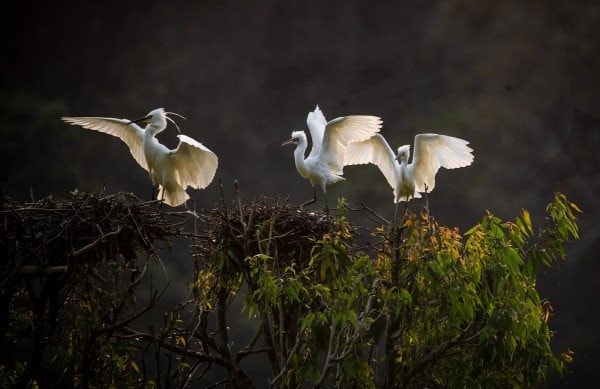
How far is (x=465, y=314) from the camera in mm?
3311

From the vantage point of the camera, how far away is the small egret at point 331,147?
16.6 ft

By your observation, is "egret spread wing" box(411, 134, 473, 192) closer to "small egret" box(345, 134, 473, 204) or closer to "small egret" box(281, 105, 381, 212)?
"small egret" box(345, 134, 473, 204)

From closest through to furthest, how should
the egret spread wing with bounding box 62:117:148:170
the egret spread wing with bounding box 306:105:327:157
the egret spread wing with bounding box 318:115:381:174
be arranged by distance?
1. the egret spread wing with bounding box 318:115:381:174
2. the egret spread wing with bounding box 62:117:148:170
3. the egret spread wing with bounding box 306:105:327:157

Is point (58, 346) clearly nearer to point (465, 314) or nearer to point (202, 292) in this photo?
point (202, 292)

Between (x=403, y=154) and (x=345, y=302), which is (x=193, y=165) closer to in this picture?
(x=403, y=154)

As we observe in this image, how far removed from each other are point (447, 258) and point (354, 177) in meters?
4.68

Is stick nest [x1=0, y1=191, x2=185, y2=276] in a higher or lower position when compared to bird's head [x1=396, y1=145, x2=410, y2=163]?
lower

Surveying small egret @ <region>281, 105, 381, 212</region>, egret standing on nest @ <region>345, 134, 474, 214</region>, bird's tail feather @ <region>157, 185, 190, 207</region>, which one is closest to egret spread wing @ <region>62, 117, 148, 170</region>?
bird's tail feather @ <region>157, 185, 190, 207</region>

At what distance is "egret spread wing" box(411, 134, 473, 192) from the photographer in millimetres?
5543

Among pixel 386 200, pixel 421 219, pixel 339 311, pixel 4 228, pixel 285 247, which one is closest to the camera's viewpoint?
pixel 339 311

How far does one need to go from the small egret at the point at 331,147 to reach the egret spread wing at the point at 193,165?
652 millimetres

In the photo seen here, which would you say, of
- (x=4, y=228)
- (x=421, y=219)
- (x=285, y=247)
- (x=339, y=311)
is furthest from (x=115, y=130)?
(x=339, y=311)

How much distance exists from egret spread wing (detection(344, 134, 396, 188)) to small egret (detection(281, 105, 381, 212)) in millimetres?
570

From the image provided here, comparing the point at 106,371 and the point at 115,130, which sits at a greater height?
the point at 115,130
